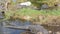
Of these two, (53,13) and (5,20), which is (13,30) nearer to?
(5,20)

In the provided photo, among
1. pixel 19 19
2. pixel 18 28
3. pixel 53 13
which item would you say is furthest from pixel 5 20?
pixel 53 13

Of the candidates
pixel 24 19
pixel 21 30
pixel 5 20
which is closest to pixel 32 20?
pixel 24 19

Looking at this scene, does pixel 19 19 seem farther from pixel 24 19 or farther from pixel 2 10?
pixel 2 10

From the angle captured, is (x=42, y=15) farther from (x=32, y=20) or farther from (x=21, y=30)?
(x=21, y=30)

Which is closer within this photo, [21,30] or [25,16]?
[21,30]

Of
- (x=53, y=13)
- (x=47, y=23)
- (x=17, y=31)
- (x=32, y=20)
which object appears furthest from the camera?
(x=53, y=13)

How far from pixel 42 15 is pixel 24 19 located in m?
1.04

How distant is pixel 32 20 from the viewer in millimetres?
10172

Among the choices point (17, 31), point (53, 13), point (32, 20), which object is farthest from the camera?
point (53, 13)

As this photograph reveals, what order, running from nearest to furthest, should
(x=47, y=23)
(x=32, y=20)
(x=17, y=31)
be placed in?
(x=17, y=31), (x=47, y=23), (x=32, y=20)

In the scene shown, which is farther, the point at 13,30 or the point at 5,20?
the point at 5,20

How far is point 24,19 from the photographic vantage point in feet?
34.3

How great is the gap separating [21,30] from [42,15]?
2706 millimetres

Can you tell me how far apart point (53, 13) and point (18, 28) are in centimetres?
313
